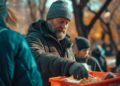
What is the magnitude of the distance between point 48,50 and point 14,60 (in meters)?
1.68

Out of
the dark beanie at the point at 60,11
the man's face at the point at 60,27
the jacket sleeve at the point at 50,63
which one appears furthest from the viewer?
the dark beanie at the point at 60,11

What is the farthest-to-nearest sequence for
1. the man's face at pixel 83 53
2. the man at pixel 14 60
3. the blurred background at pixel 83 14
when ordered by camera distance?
the blurred background at pixel 83 14 → the man's face at pixel 83 53 → the man at pixel 14 60

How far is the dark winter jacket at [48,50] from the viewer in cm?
441

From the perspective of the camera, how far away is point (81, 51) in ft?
29.4

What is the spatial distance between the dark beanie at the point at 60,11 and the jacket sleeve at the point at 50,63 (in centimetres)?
66

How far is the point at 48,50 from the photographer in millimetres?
5230

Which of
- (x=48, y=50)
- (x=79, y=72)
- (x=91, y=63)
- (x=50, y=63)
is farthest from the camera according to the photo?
(x=91, y=63)

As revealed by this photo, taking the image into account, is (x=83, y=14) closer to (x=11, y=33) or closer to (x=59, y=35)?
(x=59, y=35)

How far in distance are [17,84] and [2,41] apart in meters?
0.37

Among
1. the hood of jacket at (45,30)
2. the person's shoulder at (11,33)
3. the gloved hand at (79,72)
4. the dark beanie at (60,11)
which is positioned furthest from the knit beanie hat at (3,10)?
the dark beanie at (60,11)

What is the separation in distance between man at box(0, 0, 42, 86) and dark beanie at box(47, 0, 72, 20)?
5.96ft

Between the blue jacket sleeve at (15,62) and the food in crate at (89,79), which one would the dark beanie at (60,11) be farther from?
the blue jacket sleeve at (15,62)

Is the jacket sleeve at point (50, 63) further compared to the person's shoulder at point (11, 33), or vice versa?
the jacket sleeve at point (50, 63)

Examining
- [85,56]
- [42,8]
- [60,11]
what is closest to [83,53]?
[85,56]
